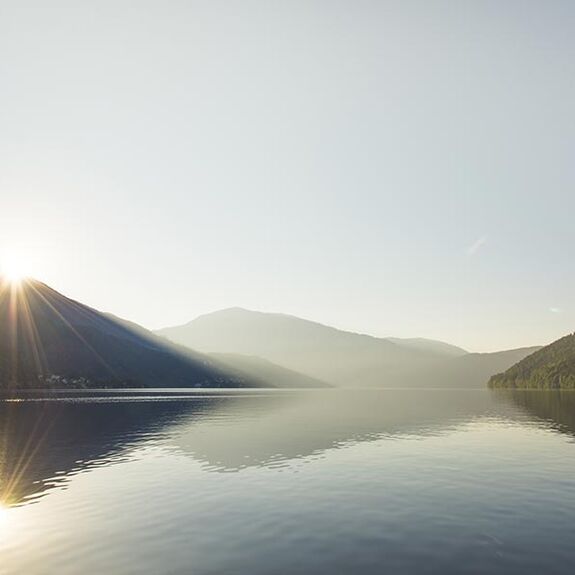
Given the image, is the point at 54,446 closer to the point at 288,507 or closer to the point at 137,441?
the point at 137,441

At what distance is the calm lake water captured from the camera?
27281 millimetres

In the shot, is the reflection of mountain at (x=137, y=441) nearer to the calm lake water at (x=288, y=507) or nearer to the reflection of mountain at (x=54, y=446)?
the reflection of mountain at (x=54, y=446)

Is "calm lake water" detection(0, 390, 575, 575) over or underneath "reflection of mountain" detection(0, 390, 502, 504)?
underneath

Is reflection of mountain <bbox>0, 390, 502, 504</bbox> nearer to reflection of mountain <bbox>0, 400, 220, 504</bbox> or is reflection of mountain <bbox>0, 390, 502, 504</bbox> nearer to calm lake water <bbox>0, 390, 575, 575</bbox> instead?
reflection of mountain <bbox>0, 400, 220, 504</bbox>

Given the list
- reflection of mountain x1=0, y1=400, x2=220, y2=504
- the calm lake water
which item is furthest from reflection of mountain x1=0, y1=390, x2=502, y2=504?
the calm lake water

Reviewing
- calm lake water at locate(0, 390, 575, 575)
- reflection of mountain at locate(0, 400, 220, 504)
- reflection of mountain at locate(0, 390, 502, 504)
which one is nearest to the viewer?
calm lake water at locate(0, 390, 575, 575)

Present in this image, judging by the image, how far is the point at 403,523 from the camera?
3447 cm

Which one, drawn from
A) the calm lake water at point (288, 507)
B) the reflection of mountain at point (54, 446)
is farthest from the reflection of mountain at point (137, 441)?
the calm lake water at point (288, 507)

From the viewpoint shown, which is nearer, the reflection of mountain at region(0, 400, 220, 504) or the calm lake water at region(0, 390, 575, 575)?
the calm lake water at region(0, 390, 575, 575)

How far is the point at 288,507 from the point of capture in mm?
38844

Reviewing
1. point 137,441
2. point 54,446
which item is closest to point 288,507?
point 137,441

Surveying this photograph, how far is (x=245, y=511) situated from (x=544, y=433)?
249ft

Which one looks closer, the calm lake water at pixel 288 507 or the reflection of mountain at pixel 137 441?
the calm lake water at pixel 288 507

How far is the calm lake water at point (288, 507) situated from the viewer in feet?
89.5
